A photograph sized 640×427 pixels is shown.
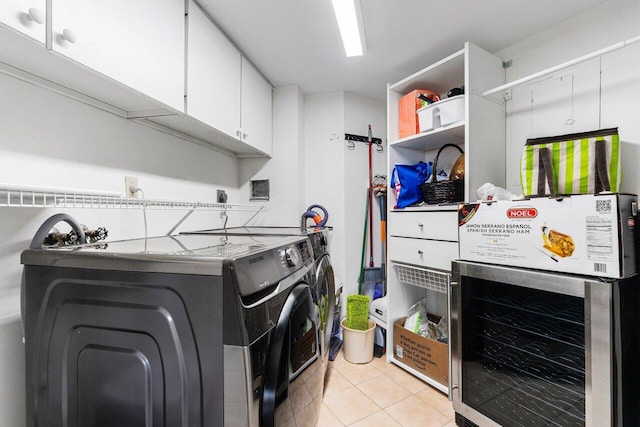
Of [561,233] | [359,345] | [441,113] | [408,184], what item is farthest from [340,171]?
[561,233]

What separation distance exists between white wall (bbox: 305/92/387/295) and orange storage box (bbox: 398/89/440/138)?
61cm

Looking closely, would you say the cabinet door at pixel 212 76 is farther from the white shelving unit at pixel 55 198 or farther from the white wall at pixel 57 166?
the white shelving unit at pixel 55 198

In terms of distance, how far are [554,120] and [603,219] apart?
0.97 metres

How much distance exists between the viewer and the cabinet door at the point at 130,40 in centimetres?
86

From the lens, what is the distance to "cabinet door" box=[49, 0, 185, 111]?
0.86 m

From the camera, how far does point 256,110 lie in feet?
7.26

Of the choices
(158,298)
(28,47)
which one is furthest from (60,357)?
(28,47)

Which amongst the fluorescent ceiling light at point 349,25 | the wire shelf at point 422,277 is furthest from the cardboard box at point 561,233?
the fluorescent ceiling light at point 349,25

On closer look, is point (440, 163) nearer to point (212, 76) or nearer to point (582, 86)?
point (582, 86)

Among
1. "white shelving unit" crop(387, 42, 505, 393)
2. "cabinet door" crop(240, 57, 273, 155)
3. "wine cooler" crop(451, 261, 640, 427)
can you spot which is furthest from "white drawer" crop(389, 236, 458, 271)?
"cabinet door" crop(240, 57, 273, 155)

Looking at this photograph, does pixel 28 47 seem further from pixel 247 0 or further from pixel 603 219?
pixel 603 219

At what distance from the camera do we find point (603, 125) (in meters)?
1.57

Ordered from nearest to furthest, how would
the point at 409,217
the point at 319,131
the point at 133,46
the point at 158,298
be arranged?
1. the point at 158,298
2. the point at 133,46
3. the point at 409,217
4. the point at 319,131

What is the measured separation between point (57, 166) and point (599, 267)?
2.21 m
